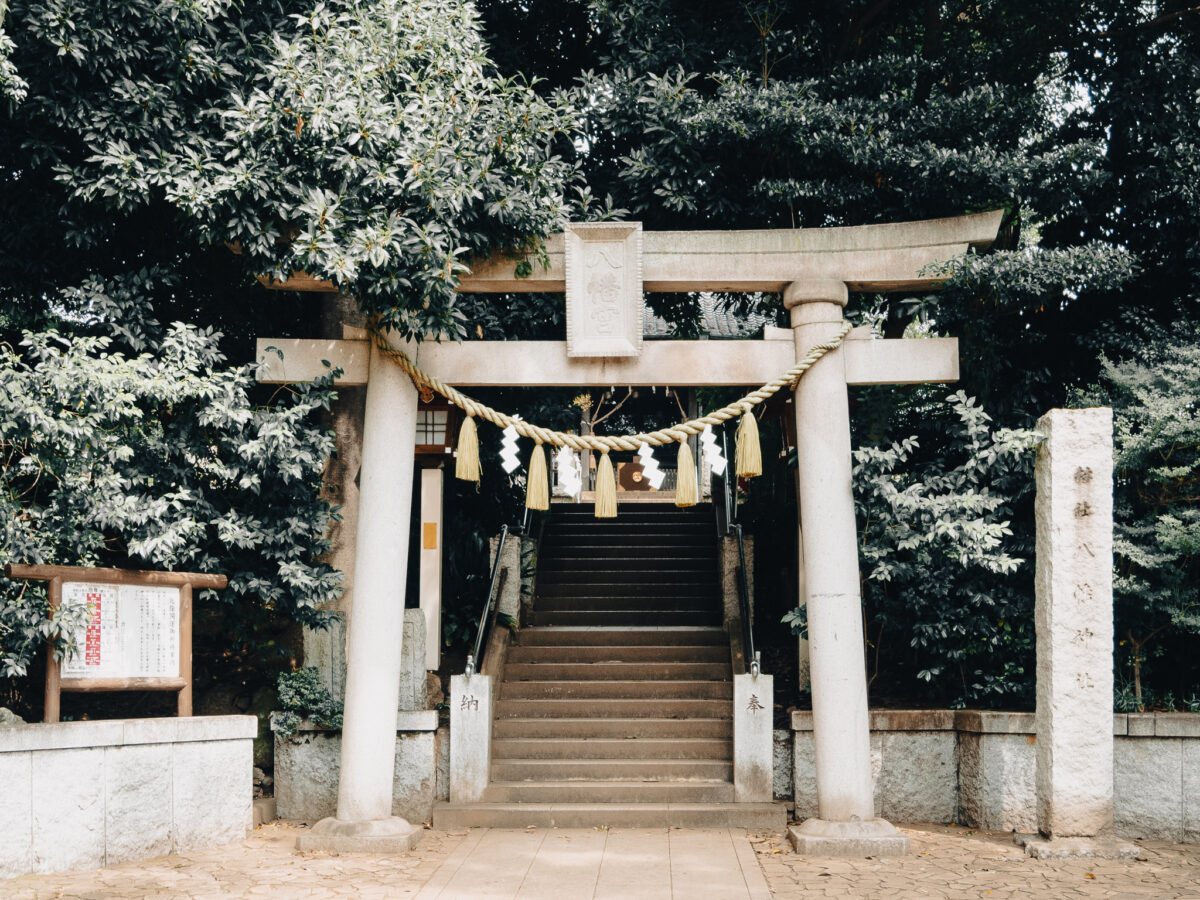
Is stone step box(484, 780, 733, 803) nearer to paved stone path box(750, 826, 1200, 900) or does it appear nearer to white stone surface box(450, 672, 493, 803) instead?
white stone surface box(450, 672, 493, 803)

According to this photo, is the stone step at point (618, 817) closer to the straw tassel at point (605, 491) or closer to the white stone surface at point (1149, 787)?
the straw tassel at point (605, 491)

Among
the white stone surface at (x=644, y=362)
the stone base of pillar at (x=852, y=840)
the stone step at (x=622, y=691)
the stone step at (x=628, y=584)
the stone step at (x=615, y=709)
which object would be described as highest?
the white stone surface at (x=644, y=362)

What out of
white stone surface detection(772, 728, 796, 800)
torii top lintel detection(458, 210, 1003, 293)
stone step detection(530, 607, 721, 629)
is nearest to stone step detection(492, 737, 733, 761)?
white stone surface detection(772, 728, 796, 800)

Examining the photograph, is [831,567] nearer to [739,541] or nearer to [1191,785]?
[1191,785]

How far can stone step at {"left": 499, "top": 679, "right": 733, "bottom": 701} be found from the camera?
1020 cm

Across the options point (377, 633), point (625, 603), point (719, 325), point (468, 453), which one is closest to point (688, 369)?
point (468, 453)

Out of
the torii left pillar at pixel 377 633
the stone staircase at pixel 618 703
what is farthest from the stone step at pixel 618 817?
the torii left pillar at pixel 377 633

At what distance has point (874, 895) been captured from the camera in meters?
6.32

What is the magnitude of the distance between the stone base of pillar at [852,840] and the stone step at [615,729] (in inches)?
82.8

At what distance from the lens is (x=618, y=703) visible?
10000 millimetres

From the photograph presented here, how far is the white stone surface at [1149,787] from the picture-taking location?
7.90m

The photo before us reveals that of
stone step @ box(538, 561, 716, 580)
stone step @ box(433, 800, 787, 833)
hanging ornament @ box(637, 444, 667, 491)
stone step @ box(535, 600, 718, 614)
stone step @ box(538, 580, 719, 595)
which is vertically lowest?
stone step @ box(433, 800, 787, 833)

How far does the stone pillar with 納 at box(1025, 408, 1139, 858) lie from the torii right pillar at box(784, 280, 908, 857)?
121cm

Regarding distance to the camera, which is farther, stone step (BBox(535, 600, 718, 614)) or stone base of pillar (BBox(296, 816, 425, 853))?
stone step (BBox(535, 600, 718, 614))
